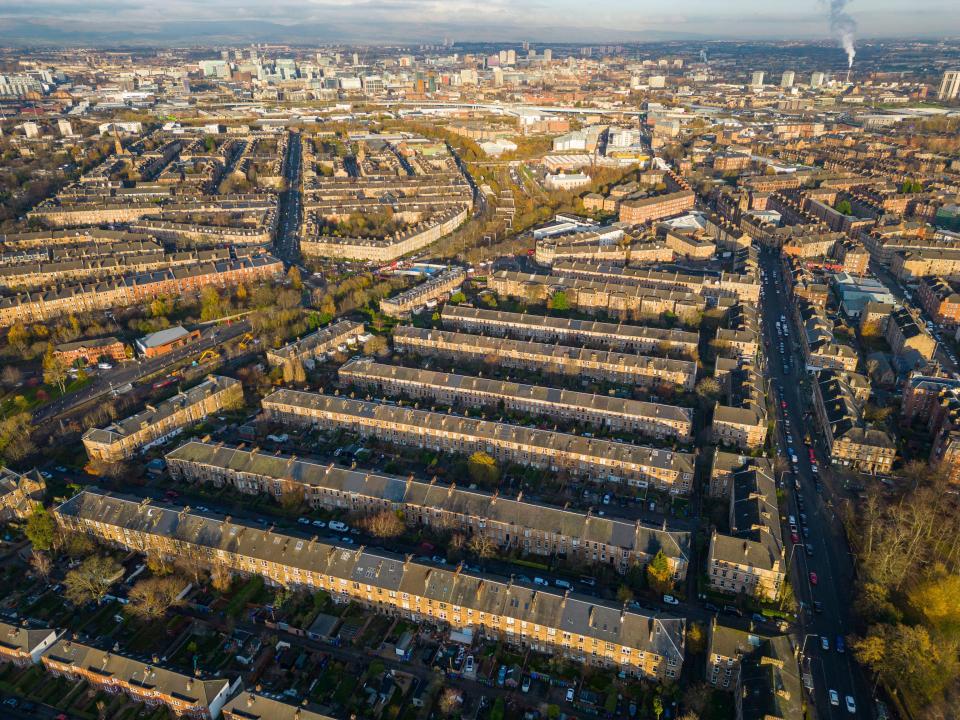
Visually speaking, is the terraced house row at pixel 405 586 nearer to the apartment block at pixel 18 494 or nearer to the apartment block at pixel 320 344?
the apartment block at pixel 18 494

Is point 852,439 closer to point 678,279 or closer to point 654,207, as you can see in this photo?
point 678,279

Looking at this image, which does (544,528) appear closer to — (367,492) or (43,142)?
(367,492)

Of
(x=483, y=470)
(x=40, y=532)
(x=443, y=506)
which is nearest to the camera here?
(x=40, y=532)

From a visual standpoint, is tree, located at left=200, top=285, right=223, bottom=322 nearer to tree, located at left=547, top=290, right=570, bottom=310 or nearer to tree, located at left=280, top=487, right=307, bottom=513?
tree, located at left=280, top=487, right=307, bottom=513

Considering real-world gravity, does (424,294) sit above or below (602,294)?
below

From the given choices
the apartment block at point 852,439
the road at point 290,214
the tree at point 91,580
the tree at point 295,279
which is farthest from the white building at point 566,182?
the tree at point 91,580

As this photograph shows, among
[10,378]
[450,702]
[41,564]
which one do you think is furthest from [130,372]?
[450,702]
